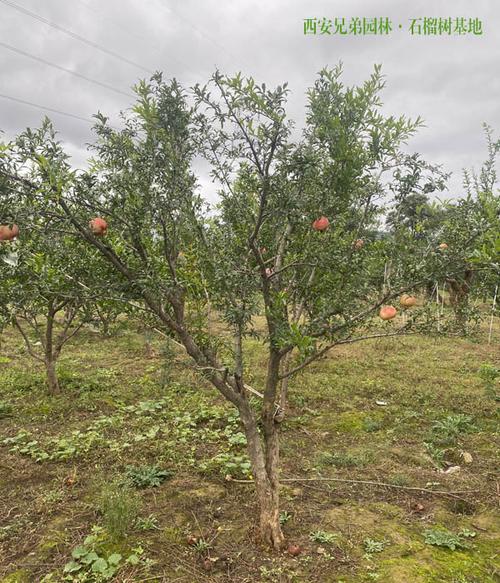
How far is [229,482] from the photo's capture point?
4.90m

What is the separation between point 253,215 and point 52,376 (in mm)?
5935

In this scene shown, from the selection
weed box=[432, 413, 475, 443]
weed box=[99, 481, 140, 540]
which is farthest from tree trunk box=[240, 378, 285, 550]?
weed box=[432, 413, 475, 443]

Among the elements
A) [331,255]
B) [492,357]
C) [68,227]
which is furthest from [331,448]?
[492,357]

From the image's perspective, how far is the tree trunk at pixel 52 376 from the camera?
767cm

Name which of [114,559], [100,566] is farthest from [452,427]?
[100,566]

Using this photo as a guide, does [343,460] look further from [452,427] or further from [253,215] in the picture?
[253,215]

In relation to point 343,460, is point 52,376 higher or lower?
higher

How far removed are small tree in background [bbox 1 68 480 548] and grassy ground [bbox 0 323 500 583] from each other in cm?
57

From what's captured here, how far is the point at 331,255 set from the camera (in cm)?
324

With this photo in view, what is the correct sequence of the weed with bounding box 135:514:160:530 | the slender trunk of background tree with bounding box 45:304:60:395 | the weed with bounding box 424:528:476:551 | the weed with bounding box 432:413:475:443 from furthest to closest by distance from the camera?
the slender trunk of background tree with bounding box 45:304:60:395 → the weed with bounding box 432:413:475:443 → the weed with bounding box 135:514:160:530 → the weed with bounding box 424:528:476:551

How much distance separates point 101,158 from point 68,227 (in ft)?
1.60

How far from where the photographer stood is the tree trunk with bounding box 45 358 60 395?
767cm

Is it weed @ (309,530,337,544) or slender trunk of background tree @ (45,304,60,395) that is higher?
slender trunk of background tree @ (45,304,60,395)

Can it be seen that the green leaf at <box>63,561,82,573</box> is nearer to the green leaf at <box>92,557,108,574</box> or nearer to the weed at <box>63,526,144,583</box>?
the weed at <box>63,526,144,583</box>
